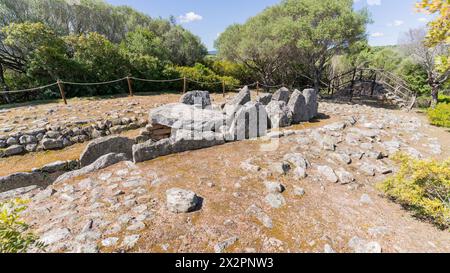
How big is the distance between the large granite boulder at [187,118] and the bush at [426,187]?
3.84 meters

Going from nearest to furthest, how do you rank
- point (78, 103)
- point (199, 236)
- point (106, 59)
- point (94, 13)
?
point (199, 236), point (78, 103), point (106, 59), point (94, 13)

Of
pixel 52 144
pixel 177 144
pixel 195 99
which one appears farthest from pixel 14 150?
pixel 195 99

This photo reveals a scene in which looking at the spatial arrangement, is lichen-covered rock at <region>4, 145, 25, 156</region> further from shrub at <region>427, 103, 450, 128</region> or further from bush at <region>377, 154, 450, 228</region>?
shrub at <region>427, 103, 450, 128</region>

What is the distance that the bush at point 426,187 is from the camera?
239cm

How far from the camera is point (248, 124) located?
5.27 meters

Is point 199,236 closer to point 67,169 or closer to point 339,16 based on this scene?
point 67,169

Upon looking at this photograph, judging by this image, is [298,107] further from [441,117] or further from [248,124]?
[441,117]

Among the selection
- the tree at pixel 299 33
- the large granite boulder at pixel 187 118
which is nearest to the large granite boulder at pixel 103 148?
the large granite boulder at pixel 187 118

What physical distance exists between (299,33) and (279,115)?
22.4ft

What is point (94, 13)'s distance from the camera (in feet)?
52.3

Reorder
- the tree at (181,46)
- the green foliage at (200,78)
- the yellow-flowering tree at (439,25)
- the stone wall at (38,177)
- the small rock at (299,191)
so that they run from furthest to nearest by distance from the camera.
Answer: the tree at (181,46) < the green foliage at (200,78) < the stone wall at (38,177) < the small rock at (299,191) < the yellow-flowering tree at (439,25)

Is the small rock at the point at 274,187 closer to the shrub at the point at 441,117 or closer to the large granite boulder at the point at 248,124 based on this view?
the large granite boulder at the point at 248,124
